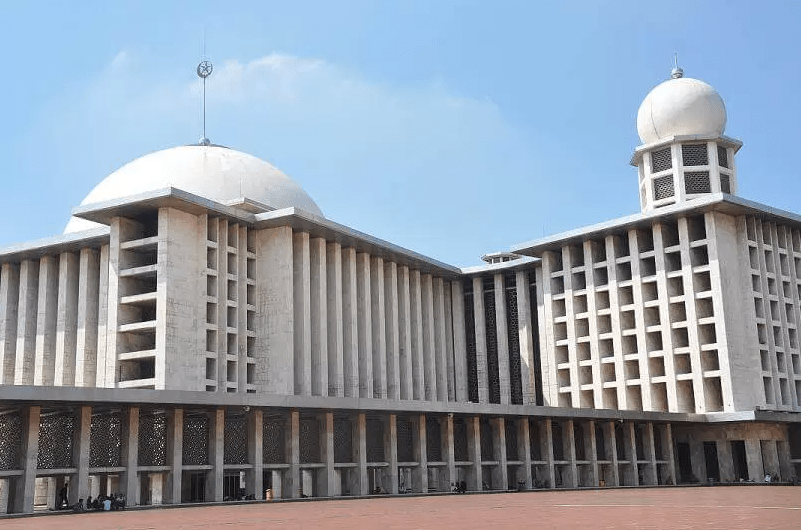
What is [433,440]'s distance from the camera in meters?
46.1

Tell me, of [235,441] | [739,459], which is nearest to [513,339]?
[739,459]

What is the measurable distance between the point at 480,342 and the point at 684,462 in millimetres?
15781

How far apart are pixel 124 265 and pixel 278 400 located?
55.8 feet

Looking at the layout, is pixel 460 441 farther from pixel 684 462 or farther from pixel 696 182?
pixel 696 182

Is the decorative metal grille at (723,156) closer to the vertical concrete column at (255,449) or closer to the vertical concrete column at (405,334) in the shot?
the vertical concrete column at (405,334)

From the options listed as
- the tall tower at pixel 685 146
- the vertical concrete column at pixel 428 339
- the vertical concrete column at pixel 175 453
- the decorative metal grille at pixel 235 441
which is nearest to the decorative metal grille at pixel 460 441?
the decorative metal grille at pixel 235 441

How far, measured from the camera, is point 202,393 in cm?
3403

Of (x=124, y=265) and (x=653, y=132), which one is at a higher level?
(x=653, y=132)

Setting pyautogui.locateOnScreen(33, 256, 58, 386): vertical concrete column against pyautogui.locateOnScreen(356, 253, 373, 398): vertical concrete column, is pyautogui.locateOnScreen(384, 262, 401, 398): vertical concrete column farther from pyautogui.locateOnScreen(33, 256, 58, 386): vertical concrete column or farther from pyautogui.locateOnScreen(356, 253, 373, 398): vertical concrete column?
pyautogui.locateOnScreen(33, 256, 58, 386): vertical concrete column

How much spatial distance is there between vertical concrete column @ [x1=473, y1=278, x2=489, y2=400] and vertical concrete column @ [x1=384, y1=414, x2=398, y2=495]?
22.8 metres

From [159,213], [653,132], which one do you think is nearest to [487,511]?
[159,213]

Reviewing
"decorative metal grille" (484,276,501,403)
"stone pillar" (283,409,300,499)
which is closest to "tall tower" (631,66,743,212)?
"decorative metal grille" (484,276,501,403)

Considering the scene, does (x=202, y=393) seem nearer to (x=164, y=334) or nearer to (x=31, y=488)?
(x=31, y=488)

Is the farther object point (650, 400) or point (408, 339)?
point (408, 339)
